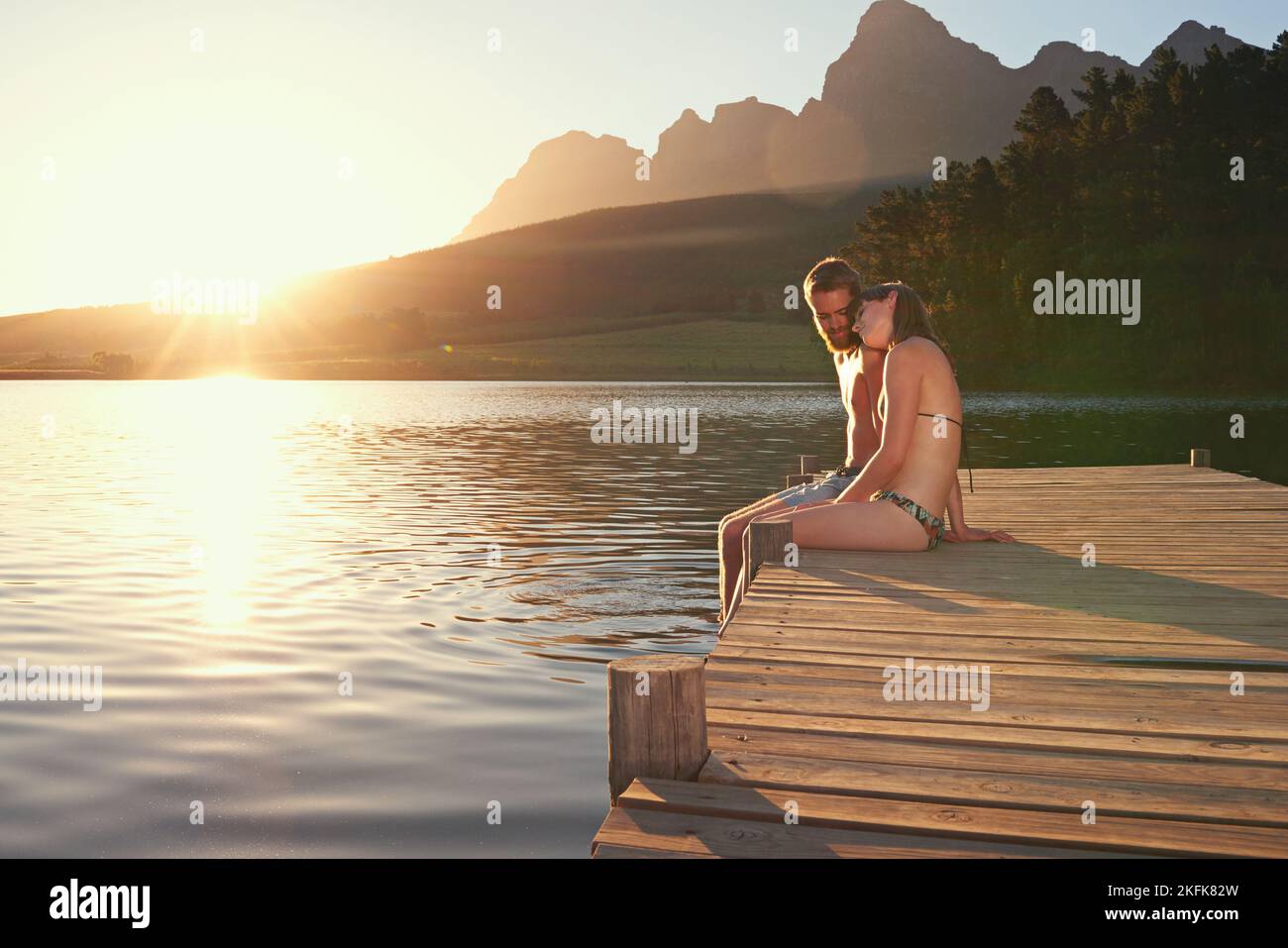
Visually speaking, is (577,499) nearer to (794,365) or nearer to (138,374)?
(794,365)

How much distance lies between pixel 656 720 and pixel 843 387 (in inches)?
240

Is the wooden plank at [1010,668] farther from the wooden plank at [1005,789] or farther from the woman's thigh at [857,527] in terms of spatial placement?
the woman's thigh at [857,527]

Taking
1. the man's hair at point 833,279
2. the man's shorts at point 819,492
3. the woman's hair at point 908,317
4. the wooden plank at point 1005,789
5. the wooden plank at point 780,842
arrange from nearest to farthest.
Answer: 1. the wooden plank at point 780,842
2. the wooden plank at point 1005,789
3. the woman's hair at point 908,317
4. the man's hair at point 833,279
5. the man's shorts at point 819,492

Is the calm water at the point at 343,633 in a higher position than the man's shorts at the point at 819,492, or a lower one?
lower

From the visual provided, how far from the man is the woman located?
203mm

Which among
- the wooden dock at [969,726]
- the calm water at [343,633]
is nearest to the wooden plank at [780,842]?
the wooden dock at [969,726]

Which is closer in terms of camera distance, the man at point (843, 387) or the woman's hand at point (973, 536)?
the man at point (843, 387)

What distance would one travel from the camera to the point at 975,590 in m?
7.52

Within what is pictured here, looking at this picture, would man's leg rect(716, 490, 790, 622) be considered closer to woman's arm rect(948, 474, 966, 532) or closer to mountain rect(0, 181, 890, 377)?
woman's arm rect(948, 474, 966, 532)

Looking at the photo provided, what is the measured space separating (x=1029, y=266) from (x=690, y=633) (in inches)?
2612

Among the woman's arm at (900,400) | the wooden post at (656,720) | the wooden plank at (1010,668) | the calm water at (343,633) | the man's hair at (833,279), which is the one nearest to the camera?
the wooden post at (656,720)

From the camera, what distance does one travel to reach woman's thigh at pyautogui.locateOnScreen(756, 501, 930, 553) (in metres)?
8.64

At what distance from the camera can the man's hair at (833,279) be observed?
845cm

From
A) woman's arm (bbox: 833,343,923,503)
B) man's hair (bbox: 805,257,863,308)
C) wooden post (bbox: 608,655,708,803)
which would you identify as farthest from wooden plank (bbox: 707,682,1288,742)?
man's hair (bbox: 805,257,863,308)
